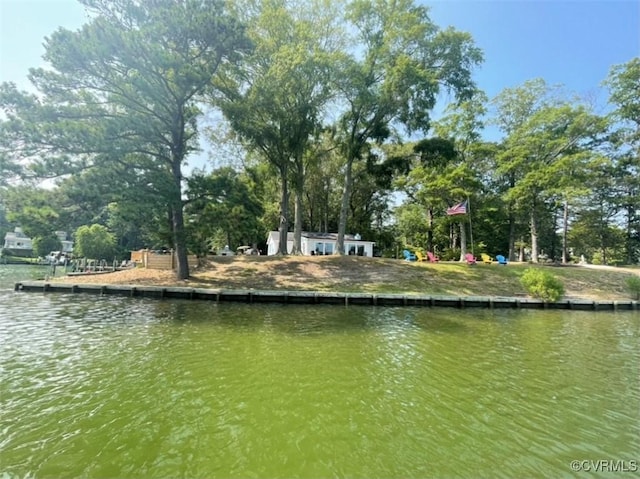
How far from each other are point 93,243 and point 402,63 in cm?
3533

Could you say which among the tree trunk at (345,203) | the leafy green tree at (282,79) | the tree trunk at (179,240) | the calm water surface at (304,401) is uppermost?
the leafy green tree at (282,79)

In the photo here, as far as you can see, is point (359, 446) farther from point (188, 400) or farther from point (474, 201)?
point (474, 201)

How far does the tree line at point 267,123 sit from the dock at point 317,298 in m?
2.89

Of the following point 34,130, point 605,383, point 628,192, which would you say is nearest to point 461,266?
point 605,383

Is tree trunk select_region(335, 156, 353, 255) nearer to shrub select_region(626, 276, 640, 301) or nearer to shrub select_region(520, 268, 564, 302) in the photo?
shrub select_region(520, 268, 564, 302)

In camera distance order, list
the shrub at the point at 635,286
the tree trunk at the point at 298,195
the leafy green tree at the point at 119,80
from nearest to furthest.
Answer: the leafy green tree at the point at 119,80, the shrub at the point at 635,286, the tree trunk at the point at 298,195

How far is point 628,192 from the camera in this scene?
87.8 ft

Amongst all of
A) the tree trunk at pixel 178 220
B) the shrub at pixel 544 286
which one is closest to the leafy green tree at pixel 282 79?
the tree trunk at pixel 178 220

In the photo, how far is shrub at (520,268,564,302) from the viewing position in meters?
15.5

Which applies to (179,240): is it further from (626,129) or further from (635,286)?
(626,129)

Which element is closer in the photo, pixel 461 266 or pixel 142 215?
pixel 142 215

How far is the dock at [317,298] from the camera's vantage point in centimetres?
1480

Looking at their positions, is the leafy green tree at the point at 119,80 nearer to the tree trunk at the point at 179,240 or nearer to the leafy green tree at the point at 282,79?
the tree trunk at the point at 179,240

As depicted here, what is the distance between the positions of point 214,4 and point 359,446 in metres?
18.0
